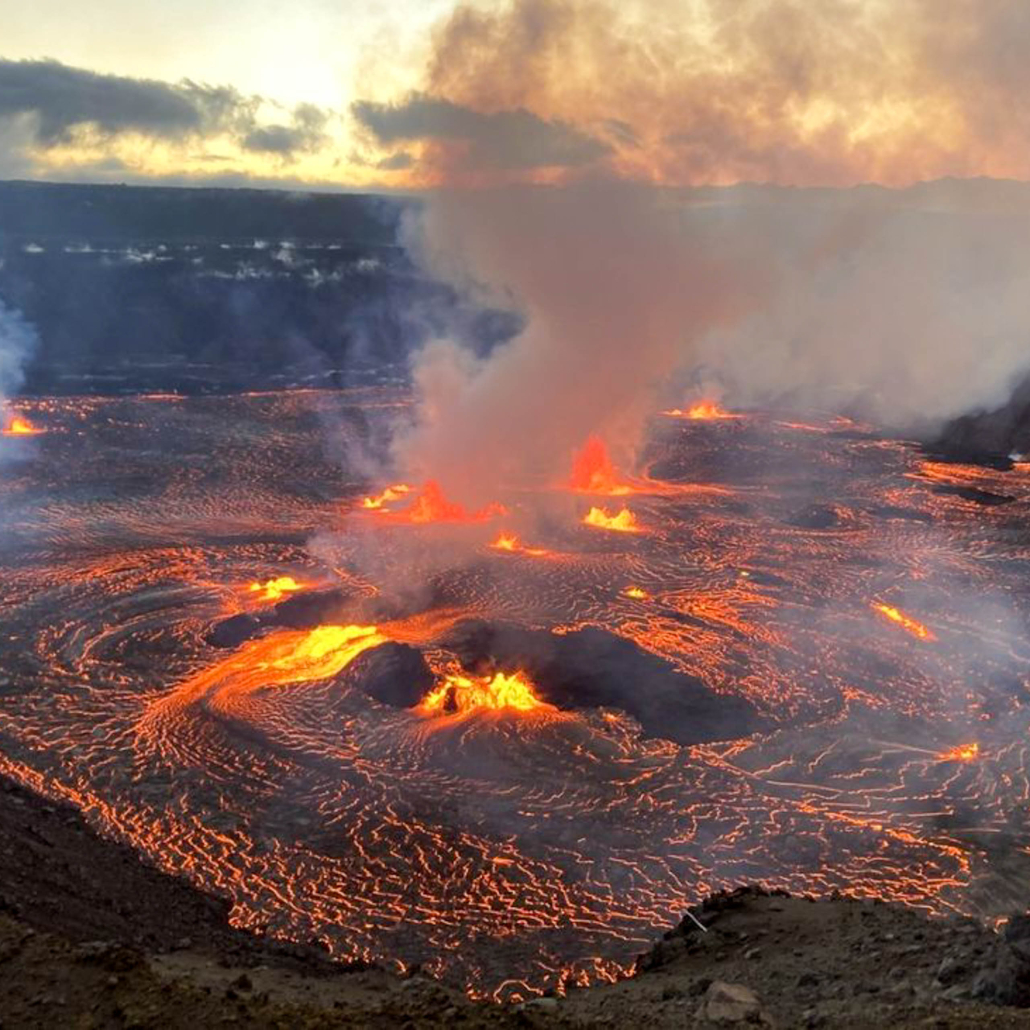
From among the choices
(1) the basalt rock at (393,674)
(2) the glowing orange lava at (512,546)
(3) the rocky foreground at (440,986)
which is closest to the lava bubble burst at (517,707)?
(1) the basalt rock at (393,674)

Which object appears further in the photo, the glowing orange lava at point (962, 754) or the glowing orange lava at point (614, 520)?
the glowing orange lava at point (614, 520)

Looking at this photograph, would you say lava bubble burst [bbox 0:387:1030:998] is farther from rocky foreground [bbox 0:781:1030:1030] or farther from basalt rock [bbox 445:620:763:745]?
rocky foreground [bbox 0:781:1030:1030]

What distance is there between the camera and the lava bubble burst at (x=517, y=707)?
1727 centimetres

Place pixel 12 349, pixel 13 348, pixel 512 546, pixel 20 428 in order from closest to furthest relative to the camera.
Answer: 1. pixel 512 546
2. pixel 20 428
3. pixel 12 349
4. pixel 13 348

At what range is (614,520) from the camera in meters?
40.9

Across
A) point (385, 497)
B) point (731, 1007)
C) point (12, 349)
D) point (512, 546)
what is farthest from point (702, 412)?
point (731, 1007)

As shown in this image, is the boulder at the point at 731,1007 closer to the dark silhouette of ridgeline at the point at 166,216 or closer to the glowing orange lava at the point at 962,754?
the glowing orange lava at the point at 962,754

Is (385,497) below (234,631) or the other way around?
the other way around

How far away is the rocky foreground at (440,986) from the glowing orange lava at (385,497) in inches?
1070

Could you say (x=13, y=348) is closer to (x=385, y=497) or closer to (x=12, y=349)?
(x=12, y=349)

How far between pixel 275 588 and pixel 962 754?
20.5m

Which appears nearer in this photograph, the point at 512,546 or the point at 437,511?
the point at 512,546

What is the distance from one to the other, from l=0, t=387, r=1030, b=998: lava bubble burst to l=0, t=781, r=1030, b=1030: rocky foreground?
4.44ft

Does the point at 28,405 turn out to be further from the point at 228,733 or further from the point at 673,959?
the point at 673,959
